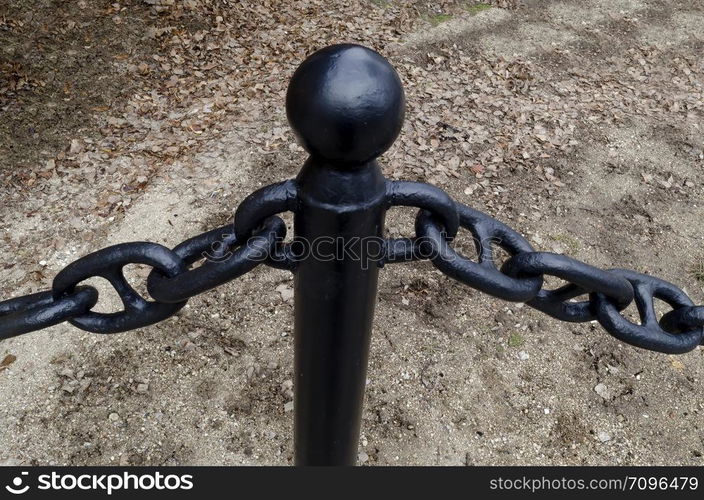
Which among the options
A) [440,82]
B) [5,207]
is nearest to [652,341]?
[5,207]

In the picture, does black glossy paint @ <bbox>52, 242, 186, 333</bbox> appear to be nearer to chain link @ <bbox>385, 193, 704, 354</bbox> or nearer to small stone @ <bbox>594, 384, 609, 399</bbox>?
chain link @ <bbox>385, 193, 704, 354</bbox>

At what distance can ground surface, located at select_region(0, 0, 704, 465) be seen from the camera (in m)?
2.78

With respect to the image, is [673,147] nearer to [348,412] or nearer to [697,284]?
[697,284]

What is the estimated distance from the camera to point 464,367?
301 centimetres

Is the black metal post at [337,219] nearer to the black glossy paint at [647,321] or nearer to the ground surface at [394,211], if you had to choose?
the black glossy paint at [647,321]

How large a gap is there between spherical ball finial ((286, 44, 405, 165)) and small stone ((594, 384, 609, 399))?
2522mm

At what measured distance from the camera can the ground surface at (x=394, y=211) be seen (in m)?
2.78

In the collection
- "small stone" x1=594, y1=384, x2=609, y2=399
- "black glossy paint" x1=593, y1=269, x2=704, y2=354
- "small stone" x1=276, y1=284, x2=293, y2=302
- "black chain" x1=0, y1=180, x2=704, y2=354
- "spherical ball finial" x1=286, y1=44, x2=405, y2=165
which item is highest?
"spherical ball finial" x1=286, y1=44, x2=405, y2=165

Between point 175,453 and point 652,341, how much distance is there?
7.06 ft

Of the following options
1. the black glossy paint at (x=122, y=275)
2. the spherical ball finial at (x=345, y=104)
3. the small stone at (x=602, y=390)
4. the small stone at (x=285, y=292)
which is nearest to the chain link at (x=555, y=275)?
the spherical ball finial at (x=345, y=104)

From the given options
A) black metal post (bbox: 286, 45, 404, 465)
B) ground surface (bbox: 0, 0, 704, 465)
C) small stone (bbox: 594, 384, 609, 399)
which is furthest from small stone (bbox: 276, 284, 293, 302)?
black metal post (bbox: 286, 45, 404, 465)

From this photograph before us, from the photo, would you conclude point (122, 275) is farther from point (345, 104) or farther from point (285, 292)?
point (285, 292)

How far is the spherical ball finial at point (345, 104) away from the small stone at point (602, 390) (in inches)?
99.3

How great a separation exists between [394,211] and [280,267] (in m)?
2.84
